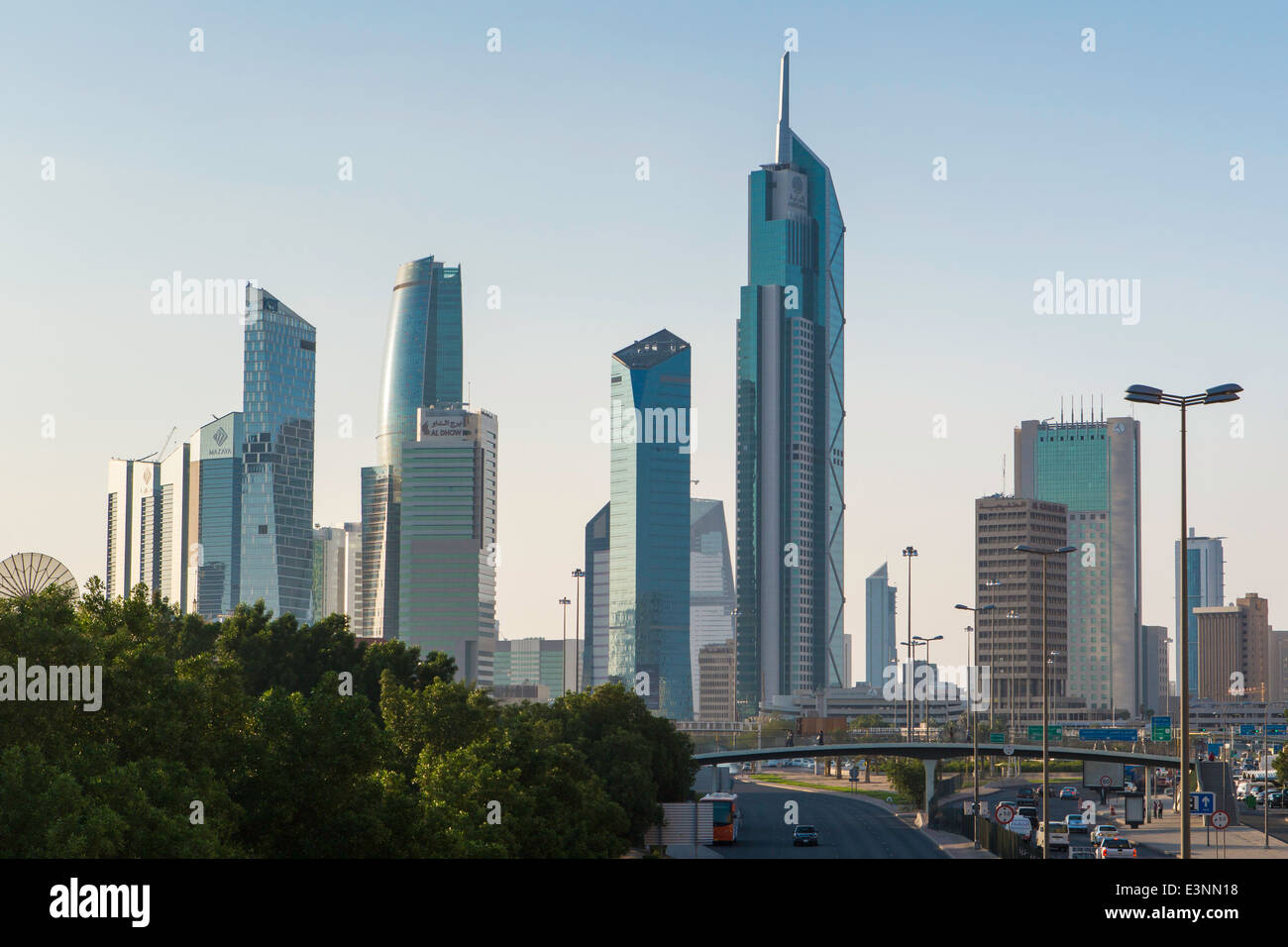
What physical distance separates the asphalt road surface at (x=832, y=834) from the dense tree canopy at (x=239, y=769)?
179 ft

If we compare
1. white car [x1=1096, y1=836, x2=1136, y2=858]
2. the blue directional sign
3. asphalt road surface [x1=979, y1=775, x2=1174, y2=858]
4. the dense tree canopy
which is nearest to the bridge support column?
asphalt road surface [x1=979, y1=775, x2=1174, y2=858]

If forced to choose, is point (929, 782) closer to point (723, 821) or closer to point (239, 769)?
point (723, 821)

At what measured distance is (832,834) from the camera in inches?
5497

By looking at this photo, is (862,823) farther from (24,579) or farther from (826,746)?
(24,579)

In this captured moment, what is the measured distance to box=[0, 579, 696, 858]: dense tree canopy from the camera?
3694 cm

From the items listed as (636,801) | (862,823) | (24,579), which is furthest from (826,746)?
(24,579)

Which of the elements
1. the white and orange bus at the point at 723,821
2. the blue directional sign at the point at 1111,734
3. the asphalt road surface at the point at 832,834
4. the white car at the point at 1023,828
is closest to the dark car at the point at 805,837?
the asphalt road surface at the point at 832,834

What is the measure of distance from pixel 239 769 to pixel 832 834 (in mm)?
100618

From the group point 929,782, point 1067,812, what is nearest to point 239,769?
point 929,782

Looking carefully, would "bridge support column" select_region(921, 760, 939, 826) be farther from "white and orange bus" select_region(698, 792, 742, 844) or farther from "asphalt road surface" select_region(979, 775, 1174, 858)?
"white and orange bus" select_region(698, 792, 742, 844)

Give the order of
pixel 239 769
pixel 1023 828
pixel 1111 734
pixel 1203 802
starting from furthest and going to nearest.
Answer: pixel 1111 734 → pixel 1023 828 → pixel 1203 802 → pixel 239 769
